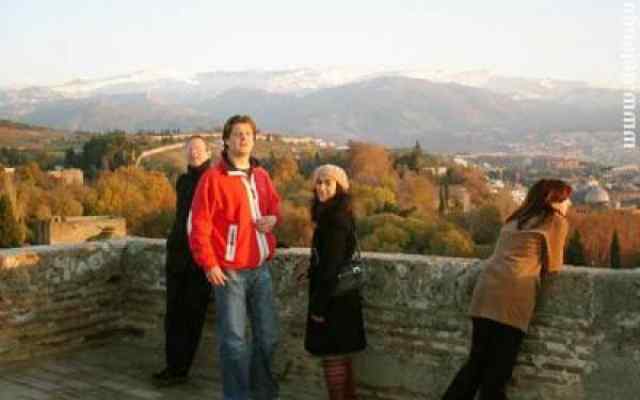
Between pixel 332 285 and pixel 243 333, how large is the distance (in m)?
0.63

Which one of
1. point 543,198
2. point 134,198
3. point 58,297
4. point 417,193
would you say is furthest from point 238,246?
point 417,193

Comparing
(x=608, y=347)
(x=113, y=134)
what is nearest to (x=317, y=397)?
(x=608, y=347)

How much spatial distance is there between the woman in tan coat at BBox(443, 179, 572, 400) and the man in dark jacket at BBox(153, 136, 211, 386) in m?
2.15

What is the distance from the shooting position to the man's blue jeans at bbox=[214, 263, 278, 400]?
16.0 feet

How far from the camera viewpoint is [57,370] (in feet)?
20.1

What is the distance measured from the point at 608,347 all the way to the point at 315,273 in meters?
1.69

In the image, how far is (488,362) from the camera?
4.58 meters

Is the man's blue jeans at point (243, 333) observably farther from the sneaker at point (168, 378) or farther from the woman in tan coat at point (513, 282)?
the woman in tan coat at point (513, 282)

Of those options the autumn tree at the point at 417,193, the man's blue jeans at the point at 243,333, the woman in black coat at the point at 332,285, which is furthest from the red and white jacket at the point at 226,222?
the autumn tree at the point at 417,193

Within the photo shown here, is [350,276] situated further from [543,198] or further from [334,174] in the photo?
[543,198]

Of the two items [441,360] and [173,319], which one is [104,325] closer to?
[173,319]

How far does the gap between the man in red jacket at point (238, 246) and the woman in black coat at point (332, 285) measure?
300mm

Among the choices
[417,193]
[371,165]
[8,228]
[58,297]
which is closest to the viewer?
[58,297]

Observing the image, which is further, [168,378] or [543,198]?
[168,378]
